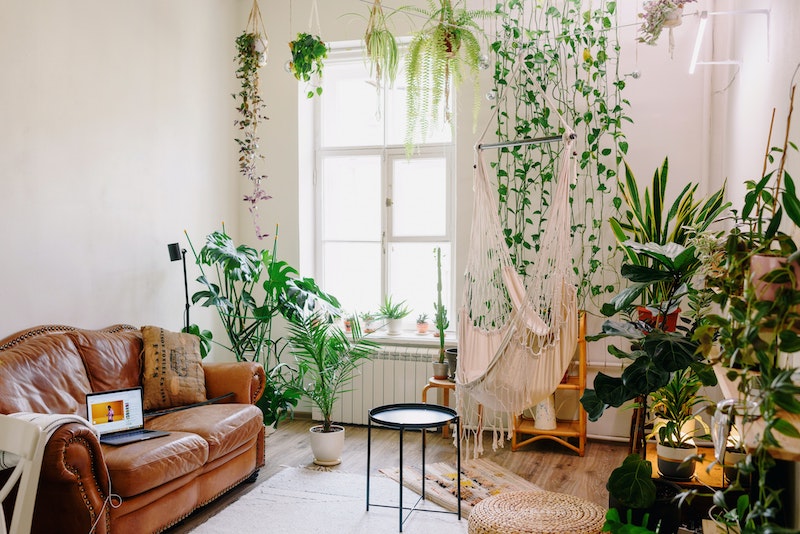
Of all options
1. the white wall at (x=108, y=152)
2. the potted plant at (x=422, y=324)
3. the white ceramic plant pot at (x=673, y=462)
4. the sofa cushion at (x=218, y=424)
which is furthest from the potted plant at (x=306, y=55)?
the white ceramic plant pot at (x=673, y=462)

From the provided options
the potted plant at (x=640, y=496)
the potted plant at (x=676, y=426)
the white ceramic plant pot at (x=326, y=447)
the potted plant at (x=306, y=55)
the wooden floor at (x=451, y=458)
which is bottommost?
the wooden floor at (x=451, y=458)

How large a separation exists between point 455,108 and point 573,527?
3.04 m

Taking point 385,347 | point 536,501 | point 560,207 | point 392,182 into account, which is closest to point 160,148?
point 392,182

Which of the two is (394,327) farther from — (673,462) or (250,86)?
(673,462)

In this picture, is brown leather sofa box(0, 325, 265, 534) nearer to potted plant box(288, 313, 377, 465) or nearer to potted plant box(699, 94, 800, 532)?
potted plant box(288, 313, 377, 465)

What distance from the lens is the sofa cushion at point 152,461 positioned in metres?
2.64

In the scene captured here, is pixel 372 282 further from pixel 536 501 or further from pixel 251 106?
pixel 536 501

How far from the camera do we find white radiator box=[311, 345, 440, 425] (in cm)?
468

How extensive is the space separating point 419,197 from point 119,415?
2.56 meters


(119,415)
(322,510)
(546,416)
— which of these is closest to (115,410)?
(119,415)

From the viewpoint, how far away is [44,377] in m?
3.05

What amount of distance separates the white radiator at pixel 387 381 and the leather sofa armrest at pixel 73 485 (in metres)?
2.21

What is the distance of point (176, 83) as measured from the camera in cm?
433

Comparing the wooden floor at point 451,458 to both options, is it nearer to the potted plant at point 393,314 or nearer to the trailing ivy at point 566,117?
the potted plant at point 393,314
